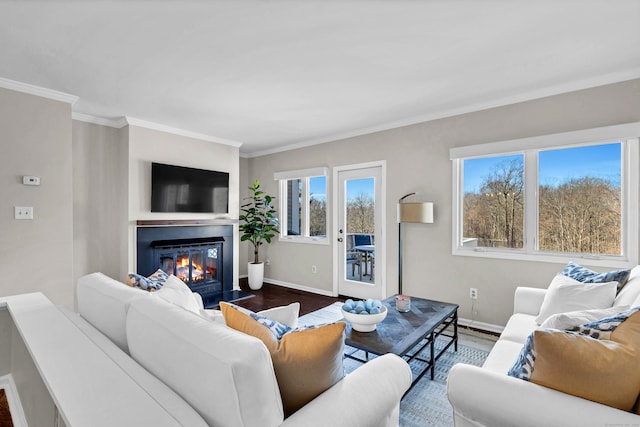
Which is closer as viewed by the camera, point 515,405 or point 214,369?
point 214,369

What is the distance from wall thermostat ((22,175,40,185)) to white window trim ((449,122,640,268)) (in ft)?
14.0

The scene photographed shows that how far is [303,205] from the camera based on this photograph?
5105 mm

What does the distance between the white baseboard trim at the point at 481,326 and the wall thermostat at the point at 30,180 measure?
4.61 meters

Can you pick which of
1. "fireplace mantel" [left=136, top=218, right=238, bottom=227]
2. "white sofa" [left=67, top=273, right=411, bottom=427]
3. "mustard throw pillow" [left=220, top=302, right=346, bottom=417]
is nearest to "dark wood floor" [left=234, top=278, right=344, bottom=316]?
"fireplace mantel" [left=136, top=218, right=238, bottom=227]

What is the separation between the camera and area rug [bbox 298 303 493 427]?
1869mm

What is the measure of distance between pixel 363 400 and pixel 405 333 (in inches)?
41.7

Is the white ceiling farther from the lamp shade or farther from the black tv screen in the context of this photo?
the lamp shade

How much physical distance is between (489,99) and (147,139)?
13.5ft

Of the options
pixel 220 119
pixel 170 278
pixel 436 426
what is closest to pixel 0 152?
pixel 220 119

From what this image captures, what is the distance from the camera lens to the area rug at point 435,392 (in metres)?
1.87

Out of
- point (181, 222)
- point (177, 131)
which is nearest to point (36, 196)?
point (181, 222)

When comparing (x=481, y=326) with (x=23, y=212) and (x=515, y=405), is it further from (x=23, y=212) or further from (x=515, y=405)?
(x=23, y=212)

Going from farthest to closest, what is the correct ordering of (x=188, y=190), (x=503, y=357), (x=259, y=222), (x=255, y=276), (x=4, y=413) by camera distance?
(x=259, y=222)
(x=255, y=276)
(x=188, y=190)
(x=503, y=357)
(x=4, y=413)

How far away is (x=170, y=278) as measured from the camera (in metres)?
1.94
